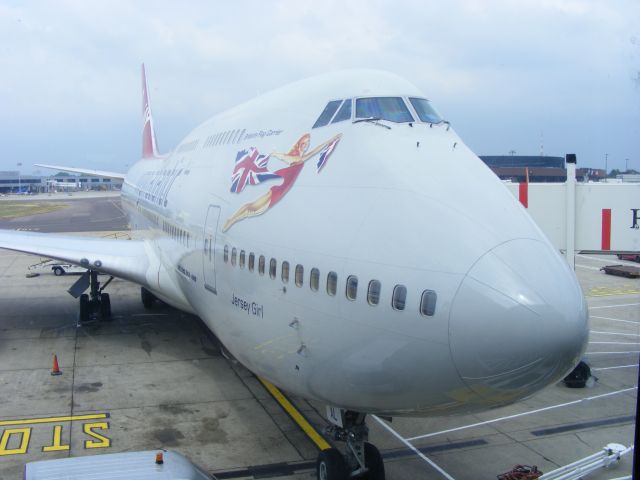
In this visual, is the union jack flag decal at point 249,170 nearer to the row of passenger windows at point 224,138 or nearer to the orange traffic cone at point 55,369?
the row of passenger windows at point 224,138

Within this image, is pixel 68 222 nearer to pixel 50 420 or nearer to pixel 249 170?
pixel 50 420

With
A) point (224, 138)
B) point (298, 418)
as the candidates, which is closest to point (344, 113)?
point (224, 138)

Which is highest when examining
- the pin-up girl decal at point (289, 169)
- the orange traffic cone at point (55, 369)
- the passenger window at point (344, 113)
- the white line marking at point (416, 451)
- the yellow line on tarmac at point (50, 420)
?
the passenger window at point (344, 113)

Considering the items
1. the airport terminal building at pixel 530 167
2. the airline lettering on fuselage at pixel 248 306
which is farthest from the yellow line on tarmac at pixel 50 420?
the airport terminal building at pixel 530 167

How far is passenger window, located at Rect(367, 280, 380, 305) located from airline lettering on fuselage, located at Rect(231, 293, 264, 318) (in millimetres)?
2409

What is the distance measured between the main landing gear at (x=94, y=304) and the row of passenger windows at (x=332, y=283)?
13.0 metres

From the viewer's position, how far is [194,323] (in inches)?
844

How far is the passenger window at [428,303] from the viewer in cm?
648

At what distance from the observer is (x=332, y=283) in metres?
7.53

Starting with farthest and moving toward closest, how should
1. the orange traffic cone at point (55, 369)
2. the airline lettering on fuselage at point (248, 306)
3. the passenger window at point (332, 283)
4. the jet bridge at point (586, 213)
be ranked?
1. the jet bridge at point (586, 213)
2. the orange traffic cone at point (55, 369)
3. the airline lettering on fuselage at point (248, 306)
4. the passenger window at point (332, 283)

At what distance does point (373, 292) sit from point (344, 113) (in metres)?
3.38

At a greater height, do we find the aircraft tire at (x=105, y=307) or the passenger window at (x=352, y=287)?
the passenger window at (x=352, y=287)

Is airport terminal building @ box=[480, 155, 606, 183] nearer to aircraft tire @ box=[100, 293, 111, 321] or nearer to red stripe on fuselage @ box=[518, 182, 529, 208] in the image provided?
red stripe on fuselage @ box=[518, 182, 529, 208]

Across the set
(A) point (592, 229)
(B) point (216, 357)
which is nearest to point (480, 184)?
(A) point (592, 229)
